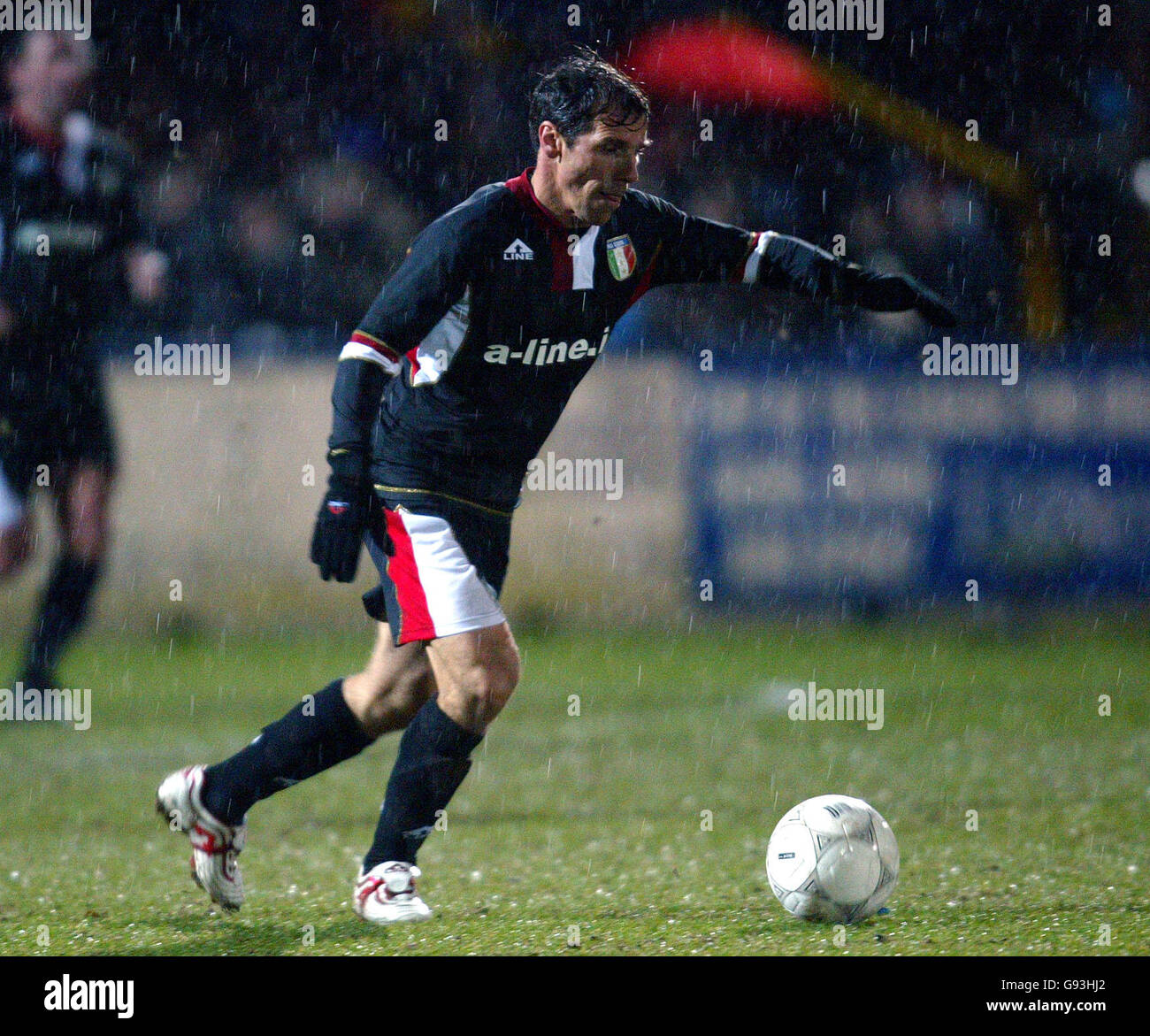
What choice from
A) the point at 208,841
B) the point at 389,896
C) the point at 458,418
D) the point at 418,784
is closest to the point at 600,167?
the point at 458,418

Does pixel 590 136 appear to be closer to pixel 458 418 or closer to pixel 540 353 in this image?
pixel 540 353

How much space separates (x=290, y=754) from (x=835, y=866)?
1.18 metres

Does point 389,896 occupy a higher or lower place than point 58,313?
lower

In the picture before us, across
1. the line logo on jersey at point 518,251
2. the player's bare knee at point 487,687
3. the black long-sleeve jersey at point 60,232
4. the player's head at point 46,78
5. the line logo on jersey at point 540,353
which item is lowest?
the player's bare knee at point 487,687

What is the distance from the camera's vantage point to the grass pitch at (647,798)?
331cm

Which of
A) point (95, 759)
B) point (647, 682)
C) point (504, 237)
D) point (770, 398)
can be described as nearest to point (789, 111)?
point (770, 398)

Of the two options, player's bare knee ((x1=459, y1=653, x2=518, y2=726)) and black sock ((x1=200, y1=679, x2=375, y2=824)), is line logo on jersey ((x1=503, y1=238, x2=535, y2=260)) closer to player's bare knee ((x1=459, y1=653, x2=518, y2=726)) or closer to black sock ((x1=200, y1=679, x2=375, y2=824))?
player's bare knee ((x1=459, y1=653, x2=518, y2=726))

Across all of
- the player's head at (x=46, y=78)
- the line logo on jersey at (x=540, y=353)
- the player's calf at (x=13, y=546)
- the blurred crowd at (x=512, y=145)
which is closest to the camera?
the line logo on jersey at (x=540, y=353)

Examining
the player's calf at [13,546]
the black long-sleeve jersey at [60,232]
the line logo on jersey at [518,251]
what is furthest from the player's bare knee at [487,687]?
the player's calf at [13,546]

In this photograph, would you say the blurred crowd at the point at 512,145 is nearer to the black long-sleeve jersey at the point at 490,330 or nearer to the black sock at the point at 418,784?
the black long-sleeve jersey at the point at 490,330

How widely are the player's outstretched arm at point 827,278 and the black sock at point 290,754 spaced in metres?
1.35

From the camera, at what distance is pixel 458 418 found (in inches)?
137

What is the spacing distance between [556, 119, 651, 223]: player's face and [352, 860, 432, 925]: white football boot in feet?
4.55

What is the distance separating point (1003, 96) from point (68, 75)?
5112 millimetres
